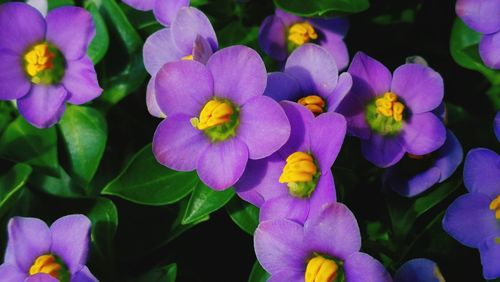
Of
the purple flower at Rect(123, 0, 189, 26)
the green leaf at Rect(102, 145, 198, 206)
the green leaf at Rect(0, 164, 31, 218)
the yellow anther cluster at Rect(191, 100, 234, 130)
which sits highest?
the purple flower at Rect(123, 0, 189, 26)

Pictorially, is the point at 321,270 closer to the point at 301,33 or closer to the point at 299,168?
the point at 299,168

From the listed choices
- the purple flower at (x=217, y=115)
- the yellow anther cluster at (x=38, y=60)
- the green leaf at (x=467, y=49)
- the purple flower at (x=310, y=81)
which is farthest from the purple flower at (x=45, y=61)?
the green leaf at (x=467, y=49)

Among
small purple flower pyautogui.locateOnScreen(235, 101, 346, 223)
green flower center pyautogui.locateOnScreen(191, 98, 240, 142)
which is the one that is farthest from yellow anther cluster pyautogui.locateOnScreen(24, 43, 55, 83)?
small purple flower pyautogui.locateOnScreen(235, 101, 346, 223)

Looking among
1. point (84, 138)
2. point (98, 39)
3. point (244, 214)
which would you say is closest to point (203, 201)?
point (244, 214)

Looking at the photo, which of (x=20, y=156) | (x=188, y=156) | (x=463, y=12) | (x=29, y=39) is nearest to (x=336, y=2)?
(x=463, y=12)

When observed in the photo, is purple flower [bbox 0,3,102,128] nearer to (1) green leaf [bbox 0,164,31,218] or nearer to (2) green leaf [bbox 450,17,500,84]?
(1) green leaf [bbox 0,164,31,218]

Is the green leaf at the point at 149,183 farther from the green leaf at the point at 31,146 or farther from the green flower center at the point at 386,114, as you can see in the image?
the green flower center at the point at 386,114
